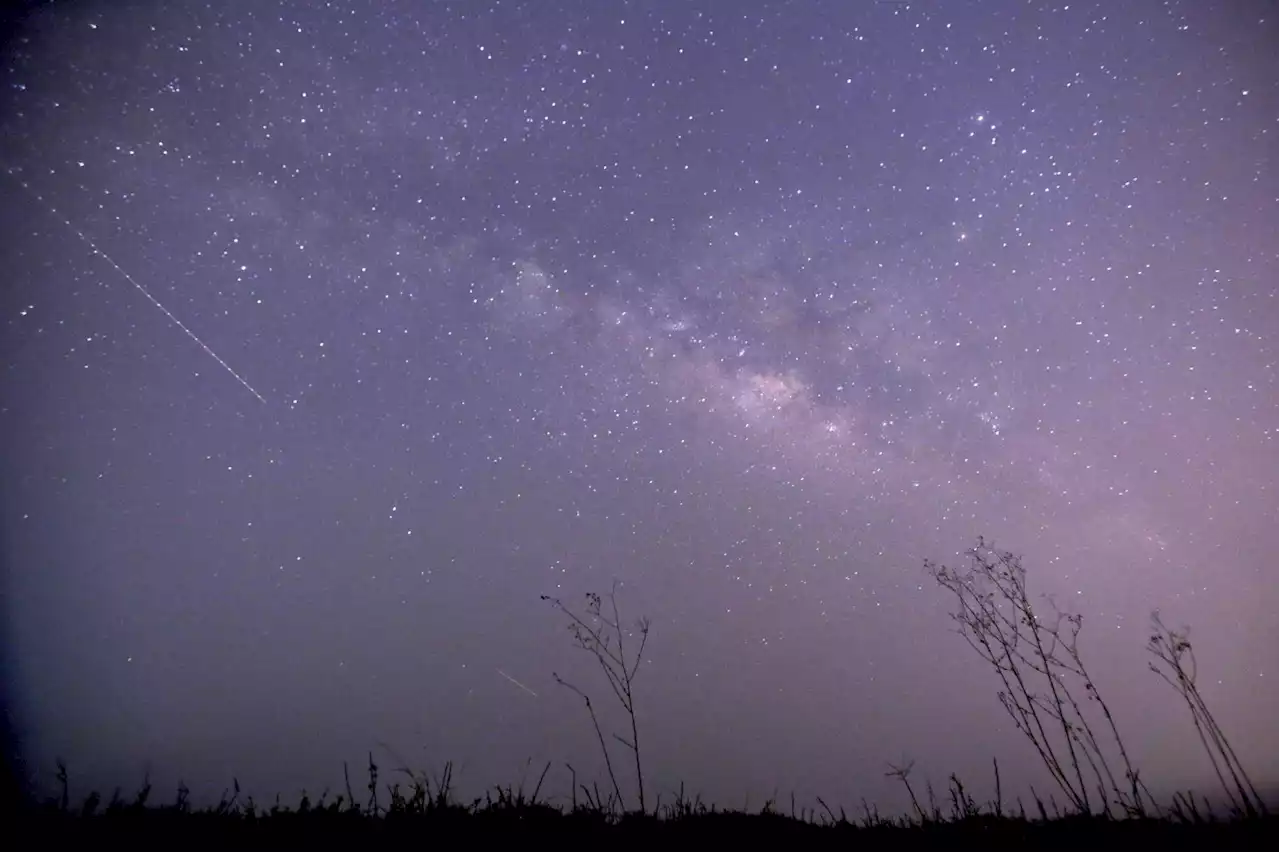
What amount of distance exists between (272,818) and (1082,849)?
5.83 metres

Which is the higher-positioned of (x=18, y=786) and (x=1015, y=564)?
(x=1015, y=564)

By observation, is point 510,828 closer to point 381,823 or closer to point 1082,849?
point 381,823

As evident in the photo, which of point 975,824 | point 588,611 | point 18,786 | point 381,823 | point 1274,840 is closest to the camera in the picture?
point 1274,840

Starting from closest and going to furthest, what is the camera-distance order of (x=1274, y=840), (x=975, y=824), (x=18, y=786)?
1. (x=1274, y=840)
2. (x=18, y=786)
3. (x=975, y=824)

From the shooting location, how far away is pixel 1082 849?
4.32 meters

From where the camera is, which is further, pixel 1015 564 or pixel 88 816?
pixel 1015 564

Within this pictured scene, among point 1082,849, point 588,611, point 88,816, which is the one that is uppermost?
point 588,611

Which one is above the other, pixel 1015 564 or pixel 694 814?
pixel 1015 564

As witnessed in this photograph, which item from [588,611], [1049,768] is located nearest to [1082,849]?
[1049,768]

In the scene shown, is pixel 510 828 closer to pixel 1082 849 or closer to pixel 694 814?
pixel 694 814

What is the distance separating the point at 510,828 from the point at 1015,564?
5305 mm

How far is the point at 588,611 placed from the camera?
23.3ft

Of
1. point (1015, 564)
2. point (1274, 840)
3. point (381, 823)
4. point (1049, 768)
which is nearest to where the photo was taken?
point (1274, 840)

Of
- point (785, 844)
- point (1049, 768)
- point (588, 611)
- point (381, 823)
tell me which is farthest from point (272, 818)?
point (1049, 768)
